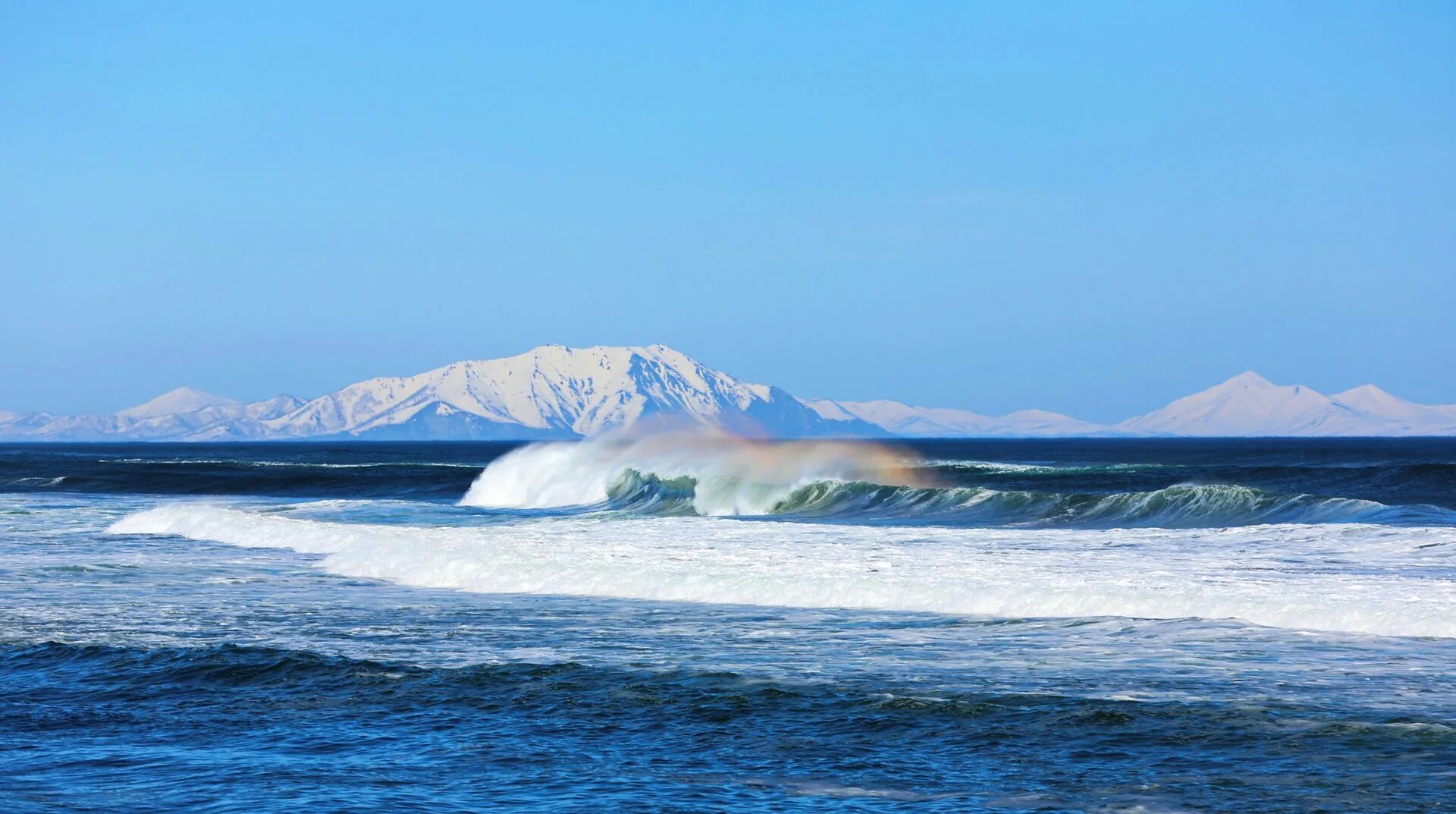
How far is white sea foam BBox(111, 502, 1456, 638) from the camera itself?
1466cm

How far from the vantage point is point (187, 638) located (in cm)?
1372

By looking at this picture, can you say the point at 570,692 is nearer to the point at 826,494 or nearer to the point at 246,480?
the point at 826,494

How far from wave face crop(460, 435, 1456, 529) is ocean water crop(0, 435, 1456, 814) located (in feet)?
14.3

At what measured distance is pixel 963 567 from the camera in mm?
18609

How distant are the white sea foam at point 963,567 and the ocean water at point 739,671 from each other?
0.28ft

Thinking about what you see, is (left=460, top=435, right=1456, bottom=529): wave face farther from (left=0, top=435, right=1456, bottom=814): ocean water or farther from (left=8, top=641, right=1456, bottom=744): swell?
(left=8, top=641, right=1456, bottom=744): swell

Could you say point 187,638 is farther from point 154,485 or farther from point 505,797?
point 154,485

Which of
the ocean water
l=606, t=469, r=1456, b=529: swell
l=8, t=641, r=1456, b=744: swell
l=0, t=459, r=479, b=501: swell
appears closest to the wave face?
l=606, t=469, r=1456, b=529: swell

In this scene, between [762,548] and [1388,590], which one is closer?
[1388,590]

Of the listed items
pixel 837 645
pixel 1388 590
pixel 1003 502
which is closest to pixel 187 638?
pixel 837 645

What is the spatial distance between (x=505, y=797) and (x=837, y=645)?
535 cm

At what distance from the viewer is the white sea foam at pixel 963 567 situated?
14.7m

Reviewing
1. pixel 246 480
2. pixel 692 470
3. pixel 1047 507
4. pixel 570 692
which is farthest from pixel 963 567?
pixel 246 480

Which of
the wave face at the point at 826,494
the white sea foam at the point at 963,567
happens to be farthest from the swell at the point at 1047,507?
the white sea foam at the point at 963,567
